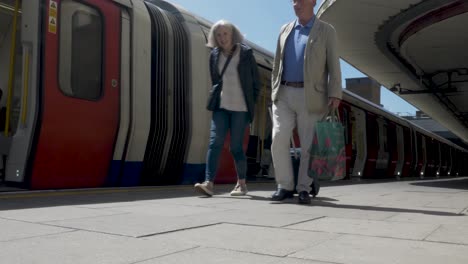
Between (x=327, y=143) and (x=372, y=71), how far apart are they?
14.4 m

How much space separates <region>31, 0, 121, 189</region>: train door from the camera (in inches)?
213

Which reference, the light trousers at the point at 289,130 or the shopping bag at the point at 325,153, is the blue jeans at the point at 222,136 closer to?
the light trousers at the point at 289,130

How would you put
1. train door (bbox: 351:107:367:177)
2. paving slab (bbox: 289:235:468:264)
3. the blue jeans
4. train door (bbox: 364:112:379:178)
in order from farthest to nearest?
train door (bbox: 364:112:379:178), train door (bbox: 351:107:367:177), the blue jeans, paving slab (bbox: 289:235:468:264)

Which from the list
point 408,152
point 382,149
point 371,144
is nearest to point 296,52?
point 371,144

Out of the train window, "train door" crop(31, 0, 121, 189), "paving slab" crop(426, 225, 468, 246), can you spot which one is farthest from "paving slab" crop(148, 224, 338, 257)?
the train window

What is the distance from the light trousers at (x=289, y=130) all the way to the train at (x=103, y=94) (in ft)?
7.25

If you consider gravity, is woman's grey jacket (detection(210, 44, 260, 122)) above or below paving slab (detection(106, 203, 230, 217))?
above

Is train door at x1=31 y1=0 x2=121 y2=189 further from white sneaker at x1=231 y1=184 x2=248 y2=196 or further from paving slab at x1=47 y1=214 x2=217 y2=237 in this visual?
paving slab at x1=47 y1=214 x2=217 y2=237

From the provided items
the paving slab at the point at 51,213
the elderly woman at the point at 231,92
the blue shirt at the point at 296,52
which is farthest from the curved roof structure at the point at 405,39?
the paving slab at the point at 51,213

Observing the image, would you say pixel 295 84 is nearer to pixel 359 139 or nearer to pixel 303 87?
pixel 303 87

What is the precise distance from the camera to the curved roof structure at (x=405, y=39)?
39.0ft

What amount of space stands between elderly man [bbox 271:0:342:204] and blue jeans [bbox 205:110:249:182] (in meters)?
0.59

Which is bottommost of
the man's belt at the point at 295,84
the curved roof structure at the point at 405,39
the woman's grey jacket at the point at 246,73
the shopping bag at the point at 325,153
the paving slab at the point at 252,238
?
the paving slab at the point at 252,238

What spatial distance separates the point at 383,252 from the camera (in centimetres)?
255
